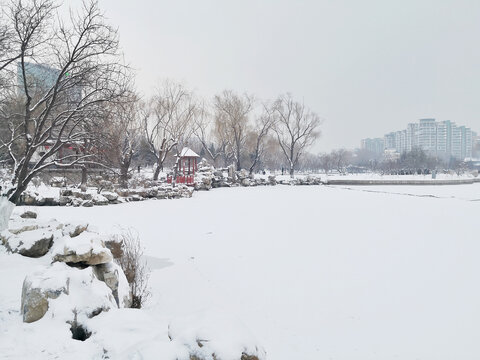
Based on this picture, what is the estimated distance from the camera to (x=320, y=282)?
6164 millimetres

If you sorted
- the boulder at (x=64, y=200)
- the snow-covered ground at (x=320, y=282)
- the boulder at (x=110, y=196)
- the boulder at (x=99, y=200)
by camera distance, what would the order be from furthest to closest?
the boulder at (x=110, y=196), the boulder at (x=99, y=200), the boulder at (x=64, y=200), the snow-covered ground at (x=320, y=282)

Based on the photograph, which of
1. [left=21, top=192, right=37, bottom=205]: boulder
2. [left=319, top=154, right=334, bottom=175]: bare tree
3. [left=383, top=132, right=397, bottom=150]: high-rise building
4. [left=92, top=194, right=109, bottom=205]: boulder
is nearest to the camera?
[left=21, top=192, right=37, bottom=205]: boulder

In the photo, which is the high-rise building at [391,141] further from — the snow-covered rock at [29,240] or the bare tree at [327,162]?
the snow-covered rock at [29,240]

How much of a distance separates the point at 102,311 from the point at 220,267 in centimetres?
363

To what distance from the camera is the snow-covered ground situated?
4.16 metres

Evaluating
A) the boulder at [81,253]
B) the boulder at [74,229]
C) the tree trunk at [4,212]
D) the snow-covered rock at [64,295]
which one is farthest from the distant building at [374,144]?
the snow-covered rock at [64,295]

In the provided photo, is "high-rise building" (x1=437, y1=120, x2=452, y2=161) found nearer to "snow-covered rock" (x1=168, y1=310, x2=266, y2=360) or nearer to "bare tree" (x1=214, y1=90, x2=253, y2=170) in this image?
"bare tree" (x1=214, y1=90, x2=253, y2=170)

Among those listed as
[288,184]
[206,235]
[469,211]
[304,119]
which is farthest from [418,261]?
[304,119]

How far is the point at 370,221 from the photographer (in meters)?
12.1

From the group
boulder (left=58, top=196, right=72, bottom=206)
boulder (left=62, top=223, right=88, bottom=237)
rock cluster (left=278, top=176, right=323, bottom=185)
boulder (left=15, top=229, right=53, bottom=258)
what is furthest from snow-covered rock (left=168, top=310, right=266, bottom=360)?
rock cluster (left=278, top=176, right=323, bottom=185)

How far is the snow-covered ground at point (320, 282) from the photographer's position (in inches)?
164

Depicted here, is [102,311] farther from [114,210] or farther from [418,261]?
[114,210]

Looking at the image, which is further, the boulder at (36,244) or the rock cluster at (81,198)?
the rock cluster at (81,198)

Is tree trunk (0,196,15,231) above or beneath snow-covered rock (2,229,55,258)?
above
